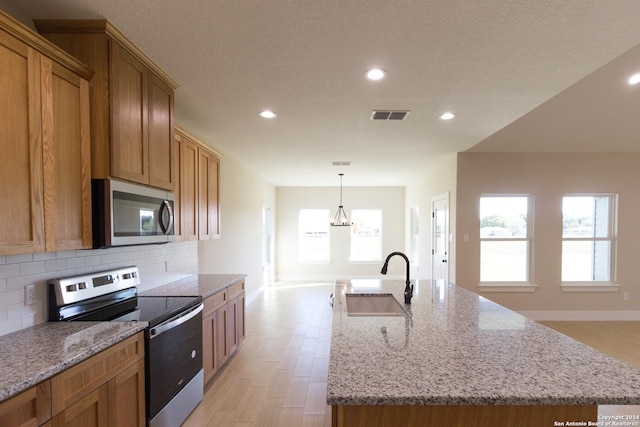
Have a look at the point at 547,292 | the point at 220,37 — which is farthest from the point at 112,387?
the point at 547,292

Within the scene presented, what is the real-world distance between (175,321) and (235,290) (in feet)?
4.46

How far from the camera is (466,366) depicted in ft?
3.86

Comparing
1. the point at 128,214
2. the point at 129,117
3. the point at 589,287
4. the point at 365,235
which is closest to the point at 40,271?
the point at 128,214

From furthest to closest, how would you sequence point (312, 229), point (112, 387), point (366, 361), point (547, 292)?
point (312, 229)
point (547, 292)
point (112, 387)
point (366, 361)

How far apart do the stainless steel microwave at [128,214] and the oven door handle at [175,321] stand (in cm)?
55

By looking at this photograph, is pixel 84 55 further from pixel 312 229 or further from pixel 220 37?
pixel 312 229

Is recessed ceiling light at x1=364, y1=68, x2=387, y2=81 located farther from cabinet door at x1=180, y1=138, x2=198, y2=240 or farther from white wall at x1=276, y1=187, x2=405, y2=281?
white wall at x1=276, y1=187, x2=405, y2=281

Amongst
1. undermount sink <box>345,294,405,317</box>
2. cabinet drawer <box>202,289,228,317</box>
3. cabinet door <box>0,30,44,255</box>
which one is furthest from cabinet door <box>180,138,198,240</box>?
undermount sink <box>345,294,405,317</box>

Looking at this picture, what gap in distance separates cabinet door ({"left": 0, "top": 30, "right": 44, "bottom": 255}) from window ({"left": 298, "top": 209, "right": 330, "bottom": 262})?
7094 mm

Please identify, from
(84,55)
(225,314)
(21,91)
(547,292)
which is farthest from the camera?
(547,292)

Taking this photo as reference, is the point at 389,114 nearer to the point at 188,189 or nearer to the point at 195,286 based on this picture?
the point at 188,189

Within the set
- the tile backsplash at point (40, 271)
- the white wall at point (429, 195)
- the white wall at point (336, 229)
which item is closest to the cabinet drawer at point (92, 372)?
the tile backsplash at point (40, 271)

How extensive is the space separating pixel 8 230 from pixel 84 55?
1.04 m

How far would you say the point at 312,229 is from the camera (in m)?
8.49
